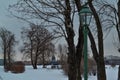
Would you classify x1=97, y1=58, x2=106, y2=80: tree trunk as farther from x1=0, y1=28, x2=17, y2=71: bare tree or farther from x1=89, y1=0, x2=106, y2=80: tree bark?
x1=0, y1=28, x2=17, y2=71: bare tree

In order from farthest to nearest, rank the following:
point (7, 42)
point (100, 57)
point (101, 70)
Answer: point (7, 42) → point (101, 70) → point (100, 57)

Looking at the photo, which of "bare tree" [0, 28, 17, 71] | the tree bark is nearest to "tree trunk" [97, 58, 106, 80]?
the tree bark

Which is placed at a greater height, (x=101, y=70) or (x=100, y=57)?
(x=100, y=57)

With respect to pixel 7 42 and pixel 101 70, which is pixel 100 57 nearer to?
pixel 101 70

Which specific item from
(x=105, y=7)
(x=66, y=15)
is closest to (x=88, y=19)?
(x=66, y=15)

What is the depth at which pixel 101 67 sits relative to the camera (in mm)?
25703

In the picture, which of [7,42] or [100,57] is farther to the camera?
[7,42]

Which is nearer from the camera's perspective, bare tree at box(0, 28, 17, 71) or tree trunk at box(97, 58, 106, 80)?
tree trunk at box(97, 58, 106, 80)

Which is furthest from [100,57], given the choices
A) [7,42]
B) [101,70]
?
[7,42]

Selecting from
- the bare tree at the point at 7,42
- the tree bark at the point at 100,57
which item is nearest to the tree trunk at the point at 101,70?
the tree bark at the point at 100,57

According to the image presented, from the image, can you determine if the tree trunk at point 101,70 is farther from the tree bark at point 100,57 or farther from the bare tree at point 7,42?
the bare tree at point 7,42

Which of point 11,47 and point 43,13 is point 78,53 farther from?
point 11,47

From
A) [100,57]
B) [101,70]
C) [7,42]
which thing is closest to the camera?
[100,57]

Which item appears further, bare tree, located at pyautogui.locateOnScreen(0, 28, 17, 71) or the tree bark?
bare tree, located at pyautogui.locateOnScreen(0, 28, 17, 71)
